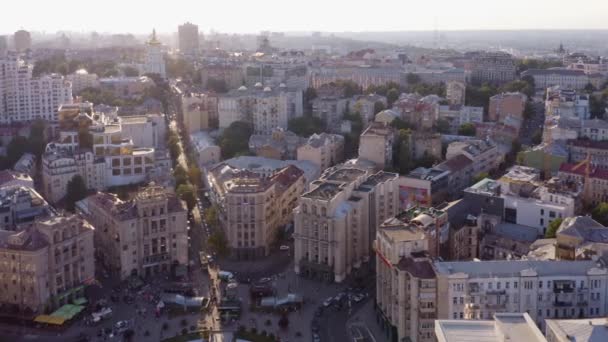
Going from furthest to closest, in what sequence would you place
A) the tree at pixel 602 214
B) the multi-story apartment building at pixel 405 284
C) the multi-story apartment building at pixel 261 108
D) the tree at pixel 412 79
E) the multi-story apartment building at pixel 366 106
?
1. the tree at pixel 412 79
2. the multi-story apartment building at pixel 366 106
3. the multi-story apartment building at pixel 261 108
4. the tree at pixel 602 214
5. the multi-story apartment building at pixel 405 284

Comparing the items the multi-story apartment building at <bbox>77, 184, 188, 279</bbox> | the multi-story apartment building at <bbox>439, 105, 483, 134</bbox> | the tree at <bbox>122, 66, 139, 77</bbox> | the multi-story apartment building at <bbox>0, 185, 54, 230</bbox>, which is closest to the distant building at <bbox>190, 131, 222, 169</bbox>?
the multi-story apartment building at <bbox>0, 185, 54, 230</bbox>

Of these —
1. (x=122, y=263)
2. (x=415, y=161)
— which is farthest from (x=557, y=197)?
(x=122, y=263)

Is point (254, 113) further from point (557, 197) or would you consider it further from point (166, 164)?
point (557, 197)

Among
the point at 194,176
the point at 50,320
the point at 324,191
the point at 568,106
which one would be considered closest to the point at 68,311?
the point at 50,320

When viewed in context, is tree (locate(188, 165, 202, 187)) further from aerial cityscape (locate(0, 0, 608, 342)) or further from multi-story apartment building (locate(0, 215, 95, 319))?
multi-story apartment building (locate(0, 215, 95, 319))

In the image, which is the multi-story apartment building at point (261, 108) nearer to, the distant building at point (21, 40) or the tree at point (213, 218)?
the tree at point (213, 218)

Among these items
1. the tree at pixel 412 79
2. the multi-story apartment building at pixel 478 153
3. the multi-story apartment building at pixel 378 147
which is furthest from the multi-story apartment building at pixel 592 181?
the tree at pixel 412 79
